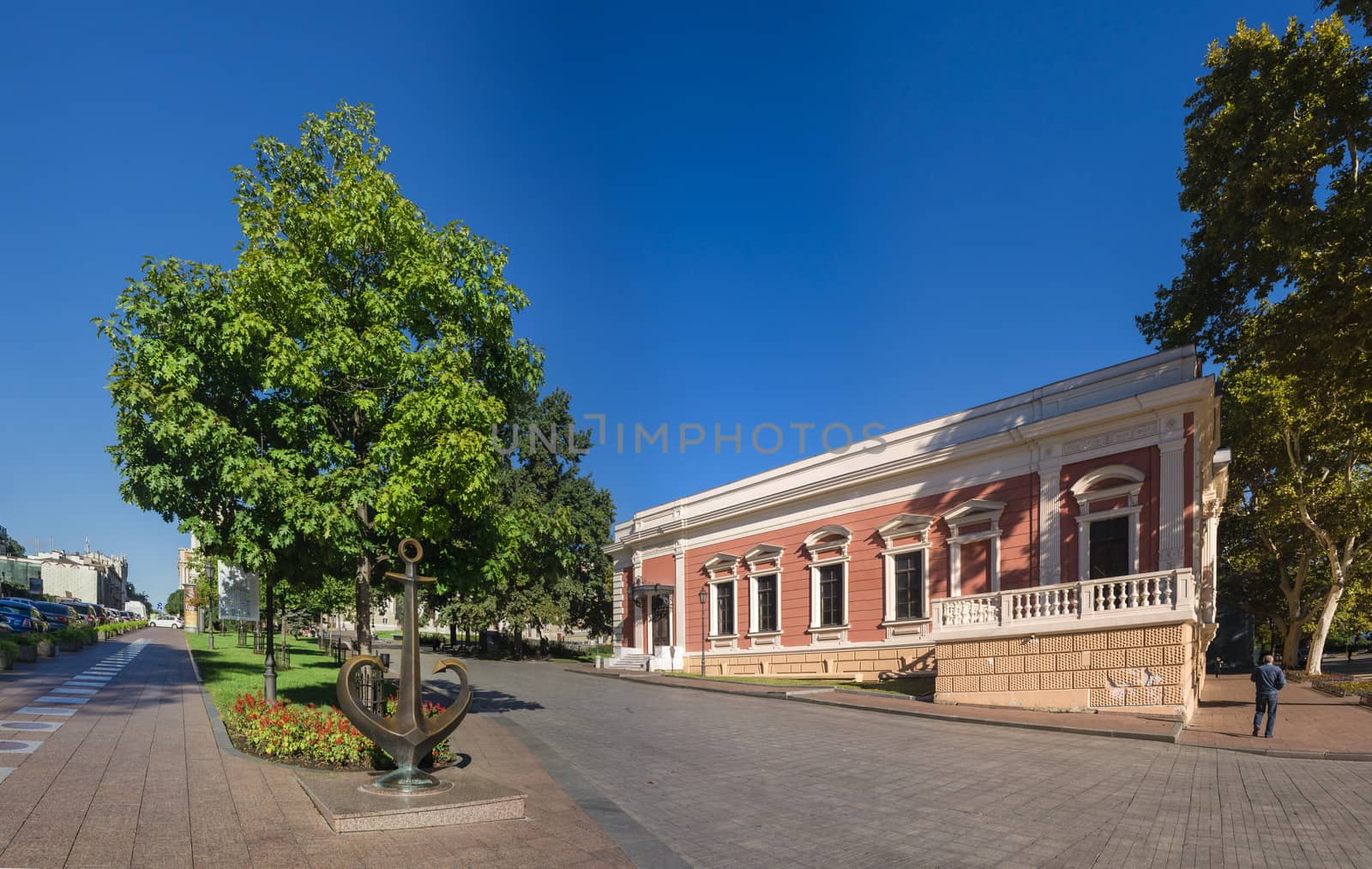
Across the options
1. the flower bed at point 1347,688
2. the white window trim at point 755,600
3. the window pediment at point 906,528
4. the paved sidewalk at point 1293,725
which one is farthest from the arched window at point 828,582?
the flower bed at point 1347,688

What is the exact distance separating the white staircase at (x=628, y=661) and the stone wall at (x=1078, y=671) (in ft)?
56.2

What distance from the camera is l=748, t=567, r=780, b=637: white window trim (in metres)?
26.6

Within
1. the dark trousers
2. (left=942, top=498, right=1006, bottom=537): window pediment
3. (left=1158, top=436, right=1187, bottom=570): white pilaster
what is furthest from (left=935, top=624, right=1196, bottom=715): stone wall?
(left=942, top=498, right=1006, bottom=537): window pediment

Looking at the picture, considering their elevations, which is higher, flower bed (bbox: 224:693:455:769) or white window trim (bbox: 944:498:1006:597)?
white window trim (bbox: 944:498:1006:597)

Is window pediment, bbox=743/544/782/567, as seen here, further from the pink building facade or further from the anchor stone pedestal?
the anchor stone pedestal

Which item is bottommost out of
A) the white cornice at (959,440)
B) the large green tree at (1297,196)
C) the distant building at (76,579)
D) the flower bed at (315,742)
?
the distant building at (76,579)

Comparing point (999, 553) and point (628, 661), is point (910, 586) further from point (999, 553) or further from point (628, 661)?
point (628, 661)

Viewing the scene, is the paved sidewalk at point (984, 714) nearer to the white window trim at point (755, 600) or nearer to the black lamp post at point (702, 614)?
the white window trim at point (755, 600)

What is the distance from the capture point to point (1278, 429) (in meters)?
23.5

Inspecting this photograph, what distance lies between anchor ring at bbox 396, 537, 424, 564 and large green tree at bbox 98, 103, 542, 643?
1.50 m

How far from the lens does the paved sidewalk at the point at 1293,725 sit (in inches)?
455

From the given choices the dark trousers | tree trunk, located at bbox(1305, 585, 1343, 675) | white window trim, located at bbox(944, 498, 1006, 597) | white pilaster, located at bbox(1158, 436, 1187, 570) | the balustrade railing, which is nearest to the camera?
the dark trousers

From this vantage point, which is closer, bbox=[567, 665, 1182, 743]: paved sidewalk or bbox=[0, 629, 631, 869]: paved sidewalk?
bbox=[0, 629, 631, 869]: paved sidewalk

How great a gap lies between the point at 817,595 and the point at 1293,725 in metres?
13.0
